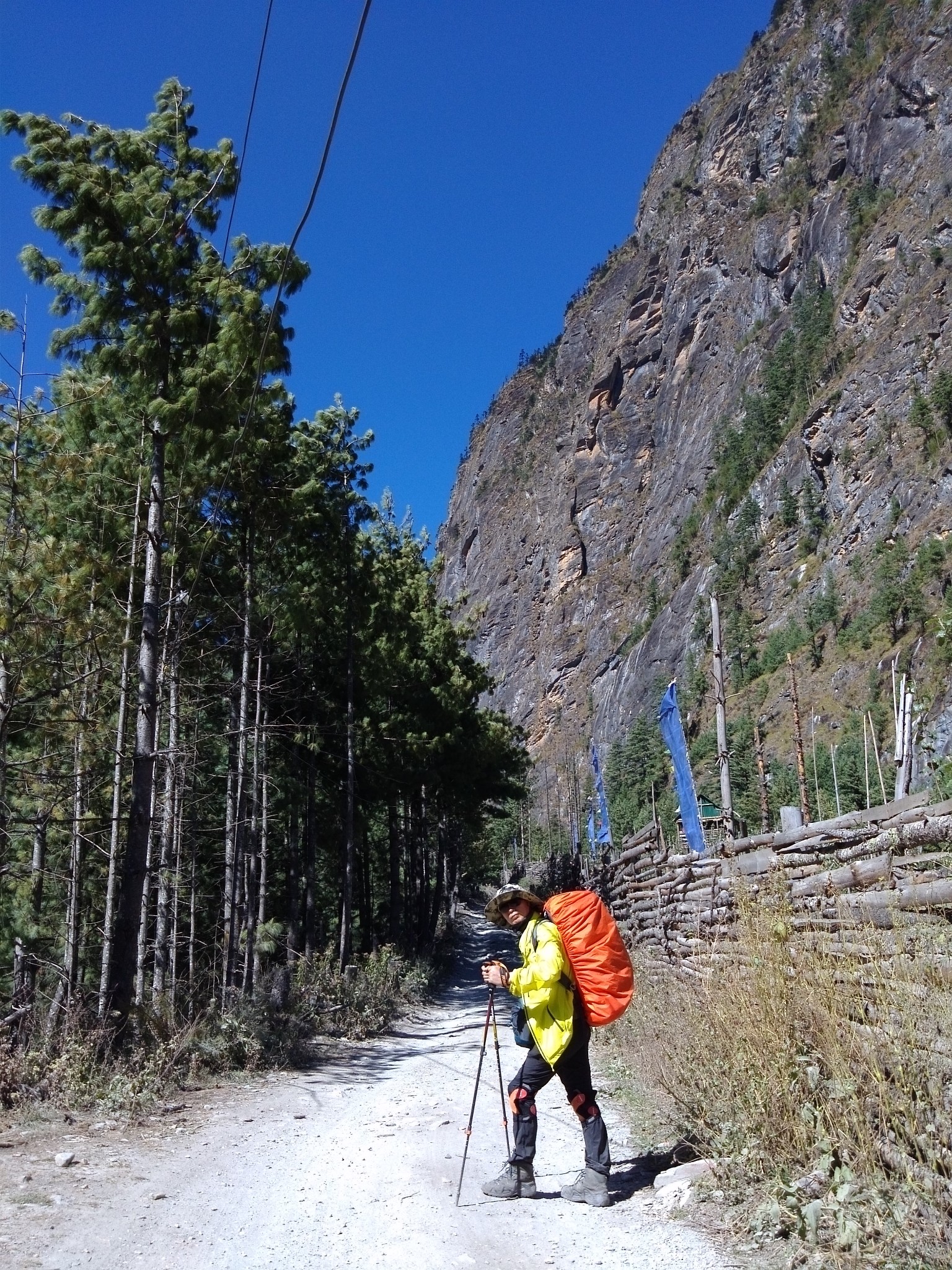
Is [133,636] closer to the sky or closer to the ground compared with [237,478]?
closer to the ground

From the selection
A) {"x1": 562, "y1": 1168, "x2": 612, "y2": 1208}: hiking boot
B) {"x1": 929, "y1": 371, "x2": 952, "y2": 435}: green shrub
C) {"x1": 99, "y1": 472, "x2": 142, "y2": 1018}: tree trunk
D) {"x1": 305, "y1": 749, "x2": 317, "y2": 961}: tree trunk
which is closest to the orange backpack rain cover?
{"x1": 562, "y1": 1168, "x2": 612, "y2": 1208}: hiking boot

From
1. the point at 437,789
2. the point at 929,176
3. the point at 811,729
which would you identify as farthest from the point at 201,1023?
the point at 929,176

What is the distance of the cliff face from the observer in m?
A: 82.3

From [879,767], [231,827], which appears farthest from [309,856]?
[879,767]

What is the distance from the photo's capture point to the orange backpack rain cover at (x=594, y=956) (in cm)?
510

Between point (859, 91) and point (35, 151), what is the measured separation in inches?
5073

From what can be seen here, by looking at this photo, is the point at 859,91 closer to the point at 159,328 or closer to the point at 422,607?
the point at 422,607

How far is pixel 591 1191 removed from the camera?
5043 millimetres

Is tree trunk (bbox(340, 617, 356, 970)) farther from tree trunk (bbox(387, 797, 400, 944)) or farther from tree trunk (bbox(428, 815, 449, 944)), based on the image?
tree trunk (bbox(428, 815, 449, 944))

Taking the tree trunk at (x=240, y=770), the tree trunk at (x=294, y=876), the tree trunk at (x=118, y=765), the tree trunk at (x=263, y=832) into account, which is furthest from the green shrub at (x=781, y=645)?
the tree trunk at (x=118, y=765)

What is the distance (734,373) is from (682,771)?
11766 cm

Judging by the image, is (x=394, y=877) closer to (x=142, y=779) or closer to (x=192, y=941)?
(x=192, y=941)

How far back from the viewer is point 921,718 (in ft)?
28.2

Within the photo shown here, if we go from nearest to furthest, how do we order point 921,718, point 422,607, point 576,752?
1. point 921,718
2. point 422,607
3. point 576,752
